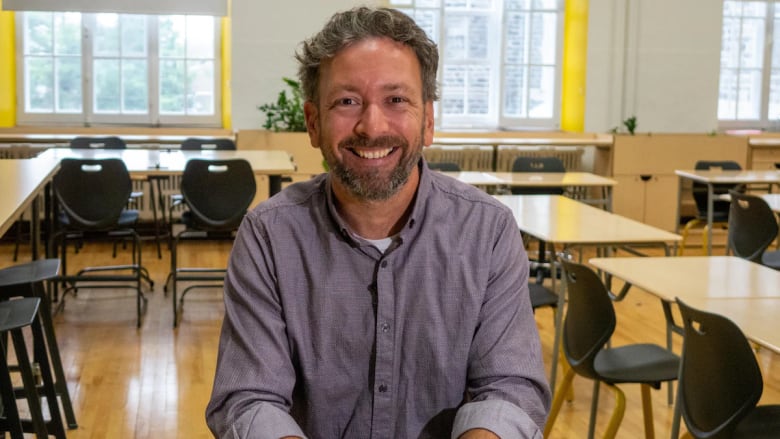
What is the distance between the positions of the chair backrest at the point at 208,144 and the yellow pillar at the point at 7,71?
211cm

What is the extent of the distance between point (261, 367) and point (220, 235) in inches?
310

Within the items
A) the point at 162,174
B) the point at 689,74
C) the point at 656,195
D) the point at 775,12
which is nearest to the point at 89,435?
the point at 162,174

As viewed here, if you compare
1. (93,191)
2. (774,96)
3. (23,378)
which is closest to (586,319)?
(23,378)

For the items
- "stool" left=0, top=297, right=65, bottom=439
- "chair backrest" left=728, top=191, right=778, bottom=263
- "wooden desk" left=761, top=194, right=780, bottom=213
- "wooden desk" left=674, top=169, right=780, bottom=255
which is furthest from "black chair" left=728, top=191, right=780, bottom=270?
"stool" left=0, top=297, right=65, bottom=439

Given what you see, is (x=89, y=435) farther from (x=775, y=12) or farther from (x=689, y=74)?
(x=775, y=12)

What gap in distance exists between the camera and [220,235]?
945cm

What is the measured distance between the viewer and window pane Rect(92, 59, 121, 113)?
991 cm

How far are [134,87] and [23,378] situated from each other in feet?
22.1

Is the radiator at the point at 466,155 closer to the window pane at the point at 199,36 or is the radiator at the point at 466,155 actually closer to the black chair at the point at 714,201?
the black chair at the point at 714,201

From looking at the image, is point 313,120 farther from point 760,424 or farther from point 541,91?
point 541,91

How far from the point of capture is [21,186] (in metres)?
4.55

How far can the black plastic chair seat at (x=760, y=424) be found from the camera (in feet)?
9.66

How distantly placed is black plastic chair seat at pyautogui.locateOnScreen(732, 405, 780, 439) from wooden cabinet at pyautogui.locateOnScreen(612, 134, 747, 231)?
6726mm

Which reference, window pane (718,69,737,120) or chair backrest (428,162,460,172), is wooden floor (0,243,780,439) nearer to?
chair backrest (428,162,460,172)
